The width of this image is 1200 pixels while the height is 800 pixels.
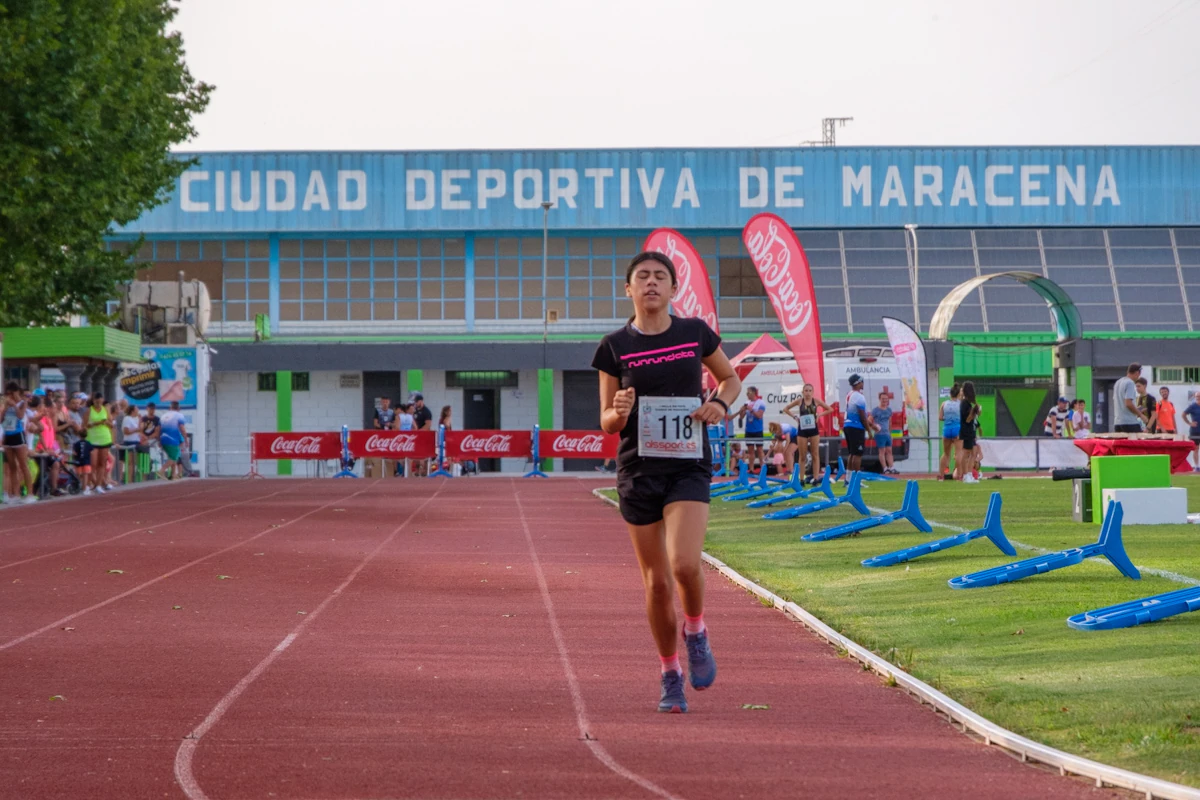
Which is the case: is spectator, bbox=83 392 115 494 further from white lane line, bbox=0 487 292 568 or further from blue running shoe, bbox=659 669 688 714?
blue running shoe, bbox=659 669 688 714

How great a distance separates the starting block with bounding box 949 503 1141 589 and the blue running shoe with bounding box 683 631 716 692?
15.7 feet

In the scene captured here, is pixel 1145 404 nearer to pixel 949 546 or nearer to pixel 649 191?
pixel 949 546

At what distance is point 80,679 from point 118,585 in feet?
17.1

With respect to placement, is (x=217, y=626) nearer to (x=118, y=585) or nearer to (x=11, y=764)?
(x=118, y=585)

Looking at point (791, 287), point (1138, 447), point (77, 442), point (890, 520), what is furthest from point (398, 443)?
point (890, 520)

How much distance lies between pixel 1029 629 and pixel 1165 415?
23.8 m

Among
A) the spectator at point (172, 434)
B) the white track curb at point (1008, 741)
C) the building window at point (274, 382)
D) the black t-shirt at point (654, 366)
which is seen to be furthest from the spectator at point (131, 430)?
the black t-shirt at point (654, 366)

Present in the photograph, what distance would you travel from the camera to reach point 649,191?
5256 cm

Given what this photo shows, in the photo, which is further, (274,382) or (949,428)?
(274,382)

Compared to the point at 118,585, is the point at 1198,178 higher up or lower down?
higher up

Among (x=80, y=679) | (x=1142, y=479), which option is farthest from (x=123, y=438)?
(x=80, y=679)

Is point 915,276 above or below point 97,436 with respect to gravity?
above

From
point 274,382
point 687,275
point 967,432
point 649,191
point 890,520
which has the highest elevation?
point 649,191

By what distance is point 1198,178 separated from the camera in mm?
53062
